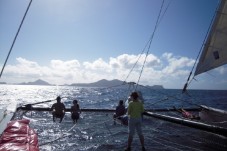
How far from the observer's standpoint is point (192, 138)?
676 inches

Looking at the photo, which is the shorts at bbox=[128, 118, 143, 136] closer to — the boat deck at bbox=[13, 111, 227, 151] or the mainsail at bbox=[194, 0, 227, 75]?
the boat deck at bbox=[13, 111, 227, 151]

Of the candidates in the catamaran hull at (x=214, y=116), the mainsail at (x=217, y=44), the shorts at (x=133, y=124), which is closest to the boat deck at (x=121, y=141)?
the catamaran hull at (x=214, y=116)

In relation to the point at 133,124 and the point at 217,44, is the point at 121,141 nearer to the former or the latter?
the point at 133,124

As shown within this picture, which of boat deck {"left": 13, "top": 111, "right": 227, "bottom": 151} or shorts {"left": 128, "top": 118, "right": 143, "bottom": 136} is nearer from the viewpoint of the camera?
shorts {"left": 128, "top": 118, "right": 143, "bottom": 136}

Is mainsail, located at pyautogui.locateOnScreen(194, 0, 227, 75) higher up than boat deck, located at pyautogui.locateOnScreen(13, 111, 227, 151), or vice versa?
mainsail, located at pyautogui.locateOnScreen(194, 0, 227, 75)

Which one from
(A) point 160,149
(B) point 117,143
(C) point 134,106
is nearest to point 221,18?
(C) point 134,106

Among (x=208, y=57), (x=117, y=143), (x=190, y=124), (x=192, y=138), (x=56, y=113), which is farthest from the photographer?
(x=56, y=113)

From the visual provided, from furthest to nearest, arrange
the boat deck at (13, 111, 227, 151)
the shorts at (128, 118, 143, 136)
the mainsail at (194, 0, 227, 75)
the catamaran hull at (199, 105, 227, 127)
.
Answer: the boat deck at (13, 111, 227, 151) → the catamaran hull at (199, 105, 227, 127) → the mainsail at (194, 0, 227, 75) → the shorts at (128, 118, 143, 136)

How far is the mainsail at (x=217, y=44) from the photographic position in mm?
12695

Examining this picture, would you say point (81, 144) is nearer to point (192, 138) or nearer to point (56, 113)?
point (56, 113)

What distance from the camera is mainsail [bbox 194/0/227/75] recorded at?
1270 centimetres

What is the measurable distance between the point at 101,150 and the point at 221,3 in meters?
9.64

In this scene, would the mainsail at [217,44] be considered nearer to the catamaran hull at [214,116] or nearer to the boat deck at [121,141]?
the catamaran hull at [214,116]

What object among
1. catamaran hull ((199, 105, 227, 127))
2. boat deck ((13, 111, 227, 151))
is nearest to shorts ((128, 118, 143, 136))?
boat deck ((13, 111, 227, 151))
